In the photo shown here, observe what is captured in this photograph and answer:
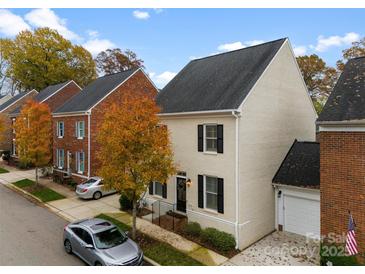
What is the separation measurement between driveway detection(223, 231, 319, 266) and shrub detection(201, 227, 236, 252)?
1.80 feet

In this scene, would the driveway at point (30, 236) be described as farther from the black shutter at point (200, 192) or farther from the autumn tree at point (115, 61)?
the autumn tree at point (115, 61)

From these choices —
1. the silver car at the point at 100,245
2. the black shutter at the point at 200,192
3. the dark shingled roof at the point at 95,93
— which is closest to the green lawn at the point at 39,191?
the dark shingled roof at the point at 95,93

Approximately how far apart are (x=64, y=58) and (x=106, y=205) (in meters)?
38.4

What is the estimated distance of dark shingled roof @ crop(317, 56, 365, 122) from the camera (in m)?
10.8

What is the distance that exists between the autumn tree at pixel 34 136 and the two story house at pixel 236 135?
33.4 feet

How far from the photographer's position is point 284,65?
53.8 ft

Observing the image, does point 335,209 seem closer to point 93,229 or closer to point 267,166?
point 267,166

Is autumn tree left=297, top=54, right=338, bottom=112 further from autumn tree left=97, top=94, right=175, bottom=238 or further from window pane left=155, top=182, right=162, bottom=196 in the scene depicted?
autumn tree left=97, top=94, right=175, bottom=238

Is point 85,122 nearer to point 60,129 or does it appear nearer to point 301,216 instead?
point 60,129

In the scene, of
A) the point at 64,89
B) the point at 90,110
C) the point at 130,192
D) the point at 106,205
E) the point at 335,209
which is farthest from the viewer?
the point at 64,89

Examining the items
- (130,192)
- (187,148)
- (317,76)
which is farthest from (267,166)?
(317,76)

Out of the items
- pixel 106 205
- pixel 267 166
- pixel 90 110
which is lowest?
pixel 106 205

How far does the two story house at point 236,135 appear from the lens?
45.5 feet

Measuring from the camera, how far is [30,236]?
46.6 feet
